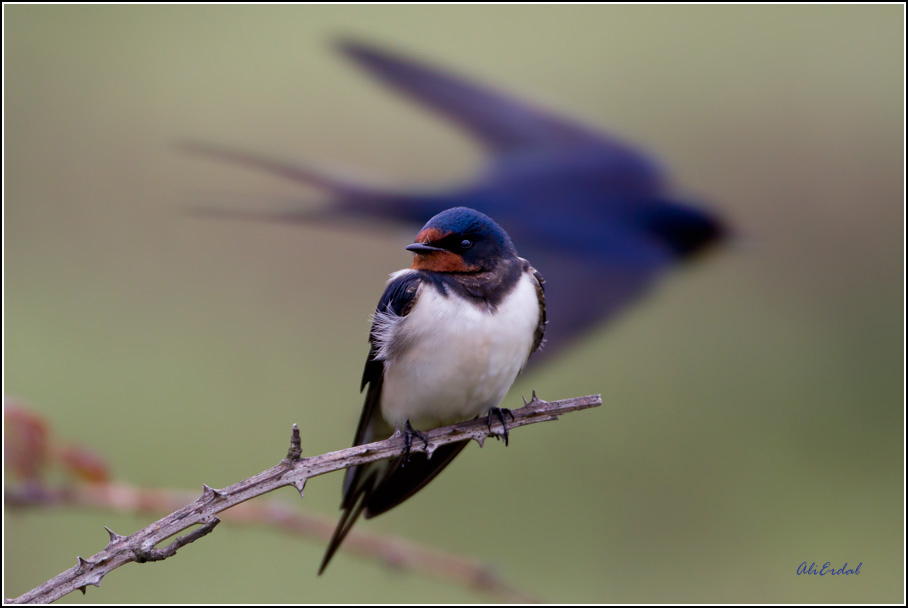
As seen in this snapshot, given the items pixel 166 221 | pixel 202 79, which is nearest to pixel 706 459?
pixel 166 221

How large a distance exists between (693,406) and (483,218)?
1710 millimetres

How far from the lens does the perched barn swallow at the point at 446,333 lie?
35.7 inches

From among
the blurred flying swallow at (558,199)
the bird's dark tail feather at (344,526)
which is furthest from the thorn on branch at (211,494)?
the blurred flying swallow at (558,199)

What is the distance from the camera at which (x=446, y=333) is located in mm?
916

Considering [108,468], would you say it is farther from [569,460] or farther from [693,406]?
[693,406]

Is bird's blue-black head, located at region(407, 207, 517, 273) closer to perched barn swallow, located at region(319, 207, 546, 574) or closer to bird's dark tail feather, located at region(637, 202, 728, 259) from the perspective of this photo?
perched barn swallow, located at region(319, 207, 546, 574)

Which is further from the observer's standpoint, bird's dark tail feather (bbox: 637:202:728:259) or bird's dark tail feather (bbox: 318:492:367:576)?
bird's dark tail feather (bbox: 637:202:728:259)

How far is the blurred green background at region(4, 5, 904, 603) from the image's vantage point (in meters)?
1.98

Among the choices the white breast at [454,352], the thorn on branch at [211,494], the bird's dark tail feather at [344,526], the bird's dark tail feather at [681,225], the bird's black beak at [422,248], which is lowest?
the bird's dark tail feather at [344,526]

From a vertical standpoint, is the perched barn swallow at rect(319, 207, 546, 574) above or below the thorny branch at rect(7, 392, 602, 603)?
above

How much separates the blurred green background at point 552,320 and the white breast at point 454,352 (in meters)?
0.47

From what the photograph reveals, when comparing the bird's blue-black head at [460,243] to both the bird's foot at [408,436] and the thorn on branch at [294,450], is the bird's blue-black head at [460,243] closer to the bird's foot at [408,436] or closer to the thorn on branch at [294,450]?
the bird's foot at [408,436]

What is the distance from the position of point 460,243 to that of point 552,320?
562mm

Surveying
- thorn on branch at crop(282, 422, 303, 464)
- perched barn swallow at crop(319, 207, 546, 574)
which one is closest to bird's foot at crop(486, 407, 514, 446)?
perched barn swallow at crop(319, 207, 546, 574)
